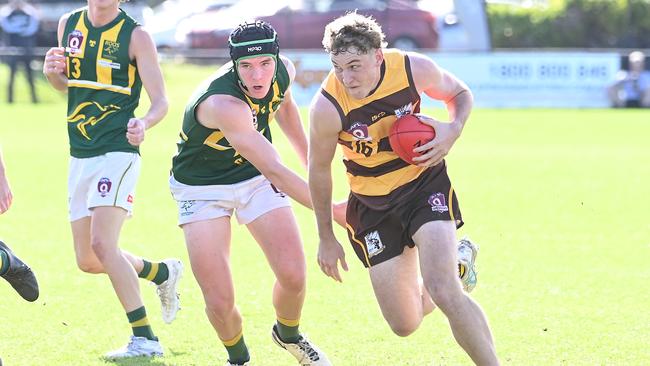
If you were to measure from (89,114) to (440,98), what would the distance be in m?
2.08

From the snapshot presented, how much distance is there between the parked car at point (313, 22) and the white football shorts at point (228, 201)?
21.2m

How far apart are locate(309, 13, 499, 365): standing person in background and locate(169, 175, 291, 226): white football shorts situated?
0.44 m

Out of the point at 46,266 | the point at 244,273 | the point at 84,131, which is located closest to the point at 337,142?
the point at 84,131

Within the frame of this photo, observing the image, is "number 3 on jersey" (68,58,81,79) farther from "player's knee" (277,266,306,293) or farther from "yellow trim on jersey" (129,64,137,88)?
"player's knee" (277,266,306,293)

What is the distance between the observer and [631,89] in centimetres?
Answer: 2397

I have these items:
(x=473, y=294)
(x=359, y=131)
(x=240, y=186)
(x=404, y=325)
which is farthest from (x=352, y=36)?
(x=473, y=294)

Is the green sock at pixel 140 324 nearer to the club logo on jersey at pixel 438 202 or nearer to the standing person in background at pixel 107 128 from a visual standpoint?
the standing person in background at pixel 107 128

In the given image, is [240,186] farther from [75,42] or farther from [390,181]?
[75,42]

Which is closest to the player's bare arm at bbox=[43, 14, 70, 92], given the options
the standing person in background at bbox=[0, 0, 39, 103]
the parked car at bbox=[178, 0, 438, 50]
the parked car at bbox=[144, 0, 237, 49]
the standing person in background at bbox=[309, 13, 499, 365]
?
the standing person in background at bbox=[309, 13, 499, 365]

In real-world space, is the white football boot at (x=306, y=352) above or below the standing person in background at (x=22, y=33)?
above

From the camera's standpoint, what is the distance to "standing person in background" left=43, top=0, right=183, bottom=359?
20.8ft

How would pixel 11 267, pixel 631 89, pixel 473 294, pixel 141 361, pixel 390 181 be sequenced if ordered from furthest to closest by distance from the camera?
pixel 631 89 < pixel 473 294 < pixel 141 361 < pixel 11 267 < pixel 390 181

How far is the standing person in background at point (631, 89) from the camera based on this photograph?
23844mm

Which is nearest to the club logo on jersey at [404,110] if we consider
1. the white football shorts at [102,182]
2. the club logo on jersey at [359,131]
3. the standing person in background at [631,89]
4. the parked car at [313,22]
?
the club logo on jersey at [359,131]
